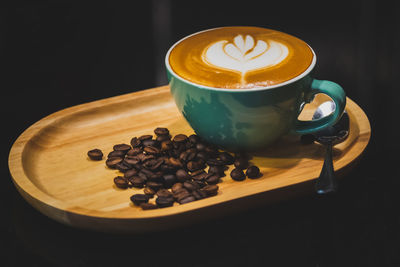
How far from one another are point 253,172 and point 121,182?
310mm

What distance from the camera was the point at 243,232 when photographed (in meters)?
1.20

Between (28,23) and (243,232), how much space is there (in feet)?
3.76

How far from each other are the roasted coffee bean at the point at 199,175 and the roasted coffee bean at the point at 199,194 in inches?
2.2

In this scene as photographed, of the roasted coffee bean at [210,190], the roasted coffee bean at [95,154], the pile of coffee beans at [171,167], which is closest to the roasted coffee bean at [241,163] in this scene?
the pile of coffee beans at [171,167]

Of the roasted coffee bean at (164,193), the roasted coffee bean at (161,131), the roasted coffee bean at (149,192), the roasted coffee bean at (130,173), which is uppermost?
the roasted coffee bean at (161,131)

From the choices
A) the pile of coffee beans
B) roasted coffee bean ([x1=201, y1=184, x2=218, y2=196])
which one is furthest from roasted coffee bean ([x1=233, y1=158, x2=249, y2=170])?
roasted coffee bean ([x1=201, y1=184, x2=218, y2=196])

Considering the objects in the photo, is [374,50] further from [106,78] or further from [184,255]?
[184,255]

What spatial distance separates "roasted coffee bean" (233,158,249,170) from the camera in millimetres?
1340

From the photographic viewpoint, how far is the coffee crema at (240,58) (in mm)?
1299

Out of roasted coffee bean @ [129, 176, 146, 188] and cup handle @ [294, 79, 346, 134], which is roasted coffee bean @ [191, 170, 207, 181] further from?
cup handle @ [294, 79, 346, 134]

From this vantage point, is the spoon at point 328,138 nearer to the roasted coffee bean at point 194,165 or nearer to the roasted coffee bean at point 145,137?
the roasted coffee bean at point 194,165

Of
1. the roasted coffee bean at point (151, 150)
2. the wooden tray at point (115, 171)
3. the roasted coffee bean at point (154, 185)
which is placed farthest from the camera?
the roasted coffee bean at point (151, 150)

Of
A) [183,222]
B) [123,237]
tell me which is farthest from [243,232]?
[123,237]

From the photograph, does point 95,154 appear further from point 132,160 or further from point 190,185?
point 190,185
